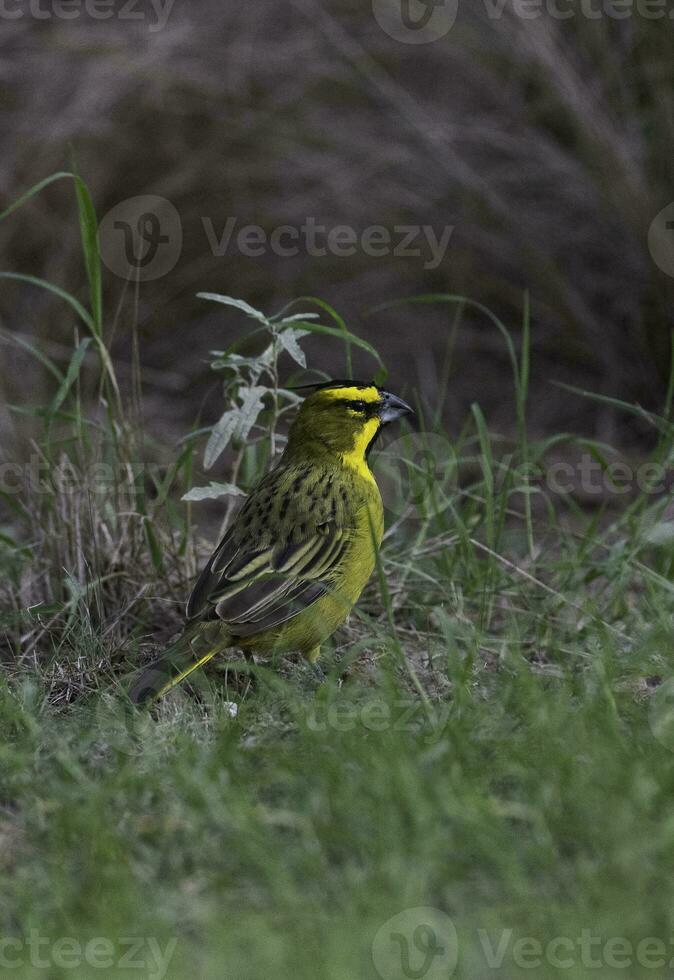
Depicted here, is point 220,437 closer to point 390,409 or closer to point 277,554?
point 277,554

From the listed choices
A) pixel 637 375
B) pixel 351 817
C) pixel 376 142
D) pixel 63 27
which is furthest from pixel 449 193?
pixel 351 817

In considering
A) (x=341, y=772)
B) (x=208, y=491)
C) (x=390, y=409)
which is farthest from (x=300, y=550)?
(x=341, y=772)

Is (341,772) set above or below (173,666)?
above

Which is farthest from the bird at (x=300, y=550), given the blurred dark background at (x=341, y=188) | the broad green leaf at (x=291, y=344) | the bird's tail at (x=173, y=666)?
the blurred dark background at (x=341, y=188)

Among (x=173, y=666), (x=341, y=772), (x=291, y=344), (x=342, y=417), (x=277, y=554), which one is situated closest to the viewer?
(x=341, y=772)

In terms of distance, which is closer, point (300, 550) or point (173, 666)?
point (173, 666)

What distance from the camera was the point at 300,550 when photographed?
4.90 m

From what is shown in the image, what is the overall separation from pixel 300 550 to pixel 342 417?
0.61m

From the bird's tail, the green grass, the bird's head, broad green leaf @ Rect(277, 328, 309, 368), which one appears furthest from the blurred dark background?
the bird's tail

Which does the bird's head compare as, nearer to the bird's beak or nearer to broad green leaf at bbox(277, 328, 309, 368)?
the bird's beak

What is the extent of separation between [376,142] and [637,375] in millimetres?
2363

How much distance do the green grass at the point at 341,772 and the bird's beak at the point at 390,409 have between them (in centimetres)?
36

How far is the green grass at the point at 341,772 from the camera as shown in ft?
9.68

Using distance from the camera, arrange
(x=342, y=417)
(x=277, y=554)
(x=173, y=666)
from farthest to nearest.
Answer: (x=342, y=417) < (x=277, y=554) < (x=173, y=666)
